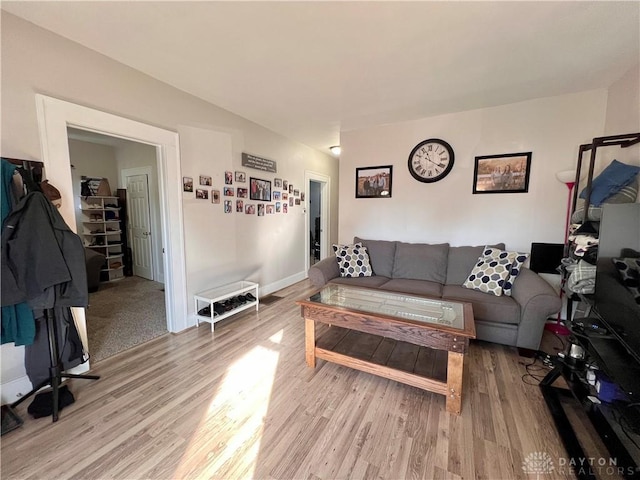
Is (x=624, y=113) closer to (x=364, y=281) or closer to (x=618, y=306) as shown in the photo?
(x=618, y=306)

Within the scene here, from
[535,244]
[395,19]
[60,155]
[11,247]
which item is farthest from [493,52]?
[11,247]

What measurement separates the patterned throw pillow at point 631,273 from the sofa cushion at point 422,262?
167cm

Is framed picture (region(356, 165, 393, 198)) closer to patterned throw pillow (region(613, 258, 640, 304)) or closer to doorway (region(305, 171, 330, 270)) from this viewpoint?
doorway (region(305, 171, 330, 270))

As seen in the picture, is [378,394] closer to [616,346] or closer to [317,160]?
[616,346]

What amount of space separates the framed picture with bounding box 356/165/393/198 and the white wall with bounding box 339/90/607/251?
7 centimetres

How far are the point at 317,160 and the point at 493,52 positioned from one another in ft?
11.1

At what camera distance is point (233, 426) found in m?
1.58

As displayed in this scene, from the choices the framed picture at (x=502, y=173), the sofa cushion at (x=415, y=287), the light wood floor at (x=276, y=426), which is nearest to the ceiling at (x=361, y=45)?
the framed picture at (x=502, y=173)

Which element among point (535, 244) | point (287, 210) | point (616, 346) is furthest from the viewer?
point (287, 210)

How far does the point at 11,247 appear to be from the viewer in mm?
1525

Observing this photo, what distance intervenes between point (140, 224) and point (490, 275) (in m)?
5.43

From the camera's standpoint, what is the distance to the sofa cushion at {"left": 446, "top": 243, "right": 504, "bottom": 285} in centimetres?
295

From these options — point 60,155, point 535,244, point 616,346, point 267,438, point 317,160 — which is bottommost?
point 267,438

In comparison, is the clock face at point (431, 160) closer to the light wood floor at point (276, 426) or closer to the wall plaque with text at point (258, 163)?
the wall plaque with text at point (258, 163)
